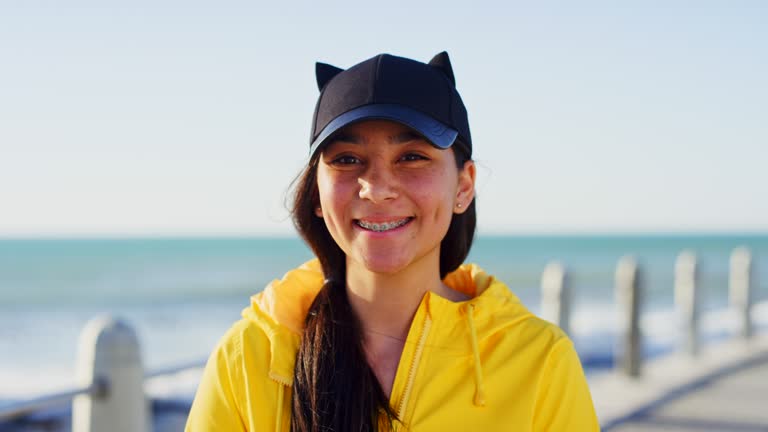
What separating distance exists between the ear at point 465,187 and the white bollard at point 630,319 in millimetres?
6360

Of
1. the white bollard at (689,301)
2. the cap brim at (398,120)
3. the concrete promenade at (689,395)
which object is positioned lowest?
the concrete promenade at (689,395)

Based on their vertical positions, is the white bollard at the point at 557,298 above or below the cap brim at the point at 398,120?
below

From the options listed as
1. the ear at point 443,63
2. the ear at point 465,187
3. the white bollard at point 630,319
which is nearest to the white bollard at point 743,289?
the white bollard at point 630,319

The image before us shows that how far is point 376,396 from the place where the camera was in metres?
2.21

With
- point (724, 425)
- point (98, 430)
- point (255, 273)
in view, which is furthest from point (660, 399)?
point (255, 273)

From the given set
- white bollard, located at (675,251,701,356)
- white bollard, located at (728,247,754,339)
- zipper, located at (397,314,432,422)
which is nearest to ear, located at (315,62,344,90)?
zipper, located at (397,314,432,422)

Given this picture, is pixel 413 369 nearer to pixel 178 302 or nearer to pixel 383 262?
pixel 383 262

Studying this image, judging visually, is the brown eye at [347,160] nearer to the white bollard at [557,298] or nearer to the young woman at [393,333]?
the young woman at [393,333]

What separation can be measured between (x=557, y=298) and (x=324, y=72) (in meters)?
6.05

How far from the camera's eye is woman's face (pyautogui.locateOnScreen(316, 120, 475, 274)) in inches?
85.2

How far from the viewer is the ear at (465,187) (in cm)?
241

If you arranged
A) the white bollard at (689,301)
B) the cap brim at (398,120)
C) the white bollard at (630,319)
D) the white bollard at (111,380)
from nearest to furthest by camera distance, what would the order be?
the cap brim at (398,120) → the white bollard at (111,380) → the white bollard at (630,319) → the white bollard at (689,301)

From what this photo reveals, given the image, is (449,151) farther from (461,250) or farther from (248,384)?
(248,384)

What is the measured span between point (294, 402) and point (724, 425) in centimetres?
573
